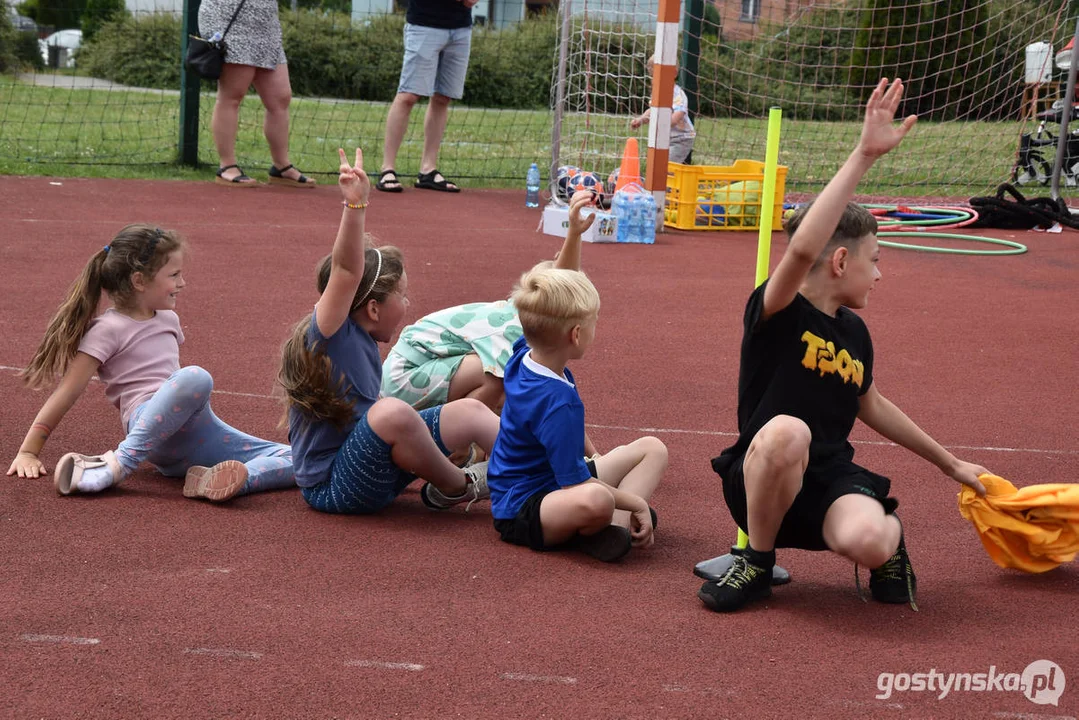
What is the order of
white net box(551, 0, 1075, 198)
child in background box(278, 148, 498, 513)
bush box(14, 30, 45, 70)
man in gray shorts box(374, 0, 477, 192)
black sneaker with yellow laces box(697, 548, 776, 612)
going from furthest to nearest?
bush box(14, 30, 45, 70) < white net box(551, 0, 1075, 198) < man in gray shorts box(374, 0, 477, 192) < child in background box(278, 148, 498, 513) < black sneaker with yellow laces box(697, 548, 776, 612)

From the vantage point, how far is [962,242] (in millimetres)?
9320

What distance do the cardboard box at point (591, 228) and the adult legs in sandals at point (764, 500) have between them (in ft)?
18.4

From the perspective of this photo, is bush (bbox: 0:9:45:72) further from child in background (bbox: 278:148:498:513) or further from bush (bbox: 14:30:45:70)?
child in background (bbox: 278:148:498:513)

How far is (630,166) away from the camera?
29.6ft

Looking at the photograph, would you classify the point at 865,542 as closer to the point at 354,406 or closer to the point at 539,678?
the point at 539,678

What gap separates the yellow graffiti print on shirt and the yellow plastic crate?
6.30 m

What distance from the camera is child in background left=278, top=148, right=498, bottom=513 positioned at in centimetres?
357

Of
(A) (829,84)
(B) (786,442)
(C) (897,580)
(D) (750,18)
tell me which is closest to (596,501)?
(B) (786,442)

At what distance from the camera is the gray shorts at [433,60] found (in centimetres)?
995

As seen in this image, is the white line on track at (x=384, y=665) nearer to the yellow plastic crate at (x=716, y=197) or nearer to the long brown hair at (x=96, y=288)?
the long brown hair at (x=96, y=288)

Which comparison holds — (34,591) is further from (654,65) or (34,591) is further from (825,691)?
(654,65)

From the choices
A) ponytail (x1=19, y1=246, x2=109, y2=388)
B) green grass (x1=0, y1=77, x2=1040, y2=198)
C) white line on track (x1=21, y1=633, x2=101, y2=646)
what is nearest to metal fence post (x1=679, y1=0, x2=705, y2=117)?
green grass (x1=0, y1=77, x2=1040, y2=198)

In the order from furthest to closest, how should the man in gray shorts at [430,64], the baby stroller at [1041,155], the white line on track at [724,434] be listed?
1. the baby stroller at [1041,155]
2. the man in gray shorts at [430,64]
3. the white line on track at [724,434]

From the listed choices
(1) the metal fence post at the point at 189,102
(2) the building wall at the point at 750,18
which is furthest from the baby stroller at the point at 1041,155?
(1) the metal fence post at the point at 189,102
